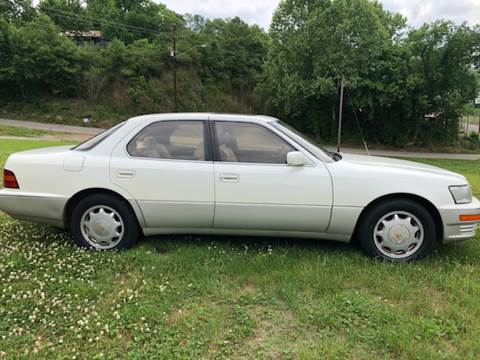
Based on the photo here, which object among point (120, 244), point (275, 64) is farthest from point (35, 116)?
point (120, 244)

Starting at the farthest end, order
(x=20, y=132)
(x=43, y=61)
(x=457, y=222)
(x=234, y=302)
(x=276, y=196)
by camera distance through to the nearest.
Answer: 1. (x=43, y=61)
2. (x=20, y=132)
3. (x=276, y=196)
4. (x=457, y=222)
5. (x=234, y=302)

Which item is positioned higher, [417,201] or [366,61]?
[366,61]

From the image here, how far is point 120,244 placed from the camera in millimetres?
3932

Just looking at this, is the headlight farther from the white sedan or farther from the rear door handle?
the rear door handle

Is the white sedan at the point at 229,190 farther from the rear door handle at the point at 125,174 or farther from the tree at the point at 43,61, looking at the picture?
the tree at the point at 43,61

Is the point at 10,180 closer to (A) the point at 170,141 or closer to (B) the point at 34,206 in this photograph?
(B) the point at 34,206

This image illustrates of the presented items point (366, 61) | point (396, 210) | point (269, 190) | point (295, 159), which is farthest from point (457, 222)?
point (366, 61)

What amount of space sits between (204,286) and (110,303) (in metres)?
0.74

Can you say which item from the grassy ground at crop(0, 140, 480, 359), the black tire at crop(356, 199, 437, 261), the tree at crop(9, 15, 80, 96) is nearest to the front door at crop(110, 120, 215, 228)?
the grassy ground at crop(0, 140, 480, 359)

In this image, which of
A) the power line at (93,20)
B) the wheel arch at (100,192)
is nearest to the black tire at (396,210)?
the wheel arch at (100,192)

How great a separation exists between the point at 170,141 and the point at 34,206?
4.95 feet

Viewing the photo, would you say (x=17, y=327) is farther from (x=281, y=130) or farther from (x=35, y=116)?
(x=35, y=116)

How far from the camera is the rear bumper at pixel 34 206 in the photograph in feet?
12.7

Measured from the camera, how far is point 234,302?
303cm
